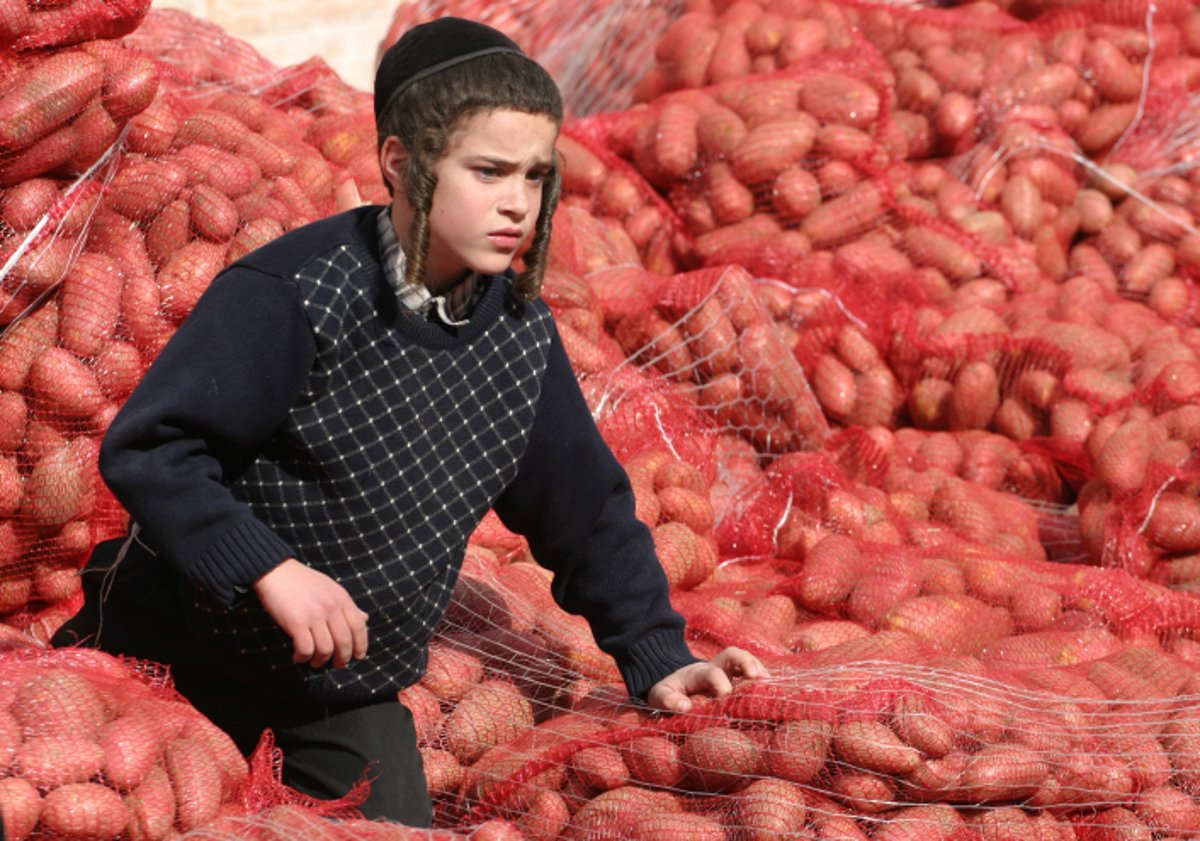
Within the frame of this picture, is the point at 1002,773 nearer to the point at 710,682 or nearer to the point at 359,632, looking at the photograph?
the point at 710,682

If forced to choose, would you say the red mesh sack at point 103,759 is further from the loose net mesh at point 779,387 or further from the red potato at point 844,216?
the red potato at point 844,216

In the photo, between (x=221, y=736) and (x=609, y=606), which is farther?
(x=609, y=606)

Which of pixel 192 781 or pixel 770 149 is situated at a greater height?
pixel 770 149

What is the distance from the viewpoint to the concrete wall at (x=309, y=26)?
19.1ft

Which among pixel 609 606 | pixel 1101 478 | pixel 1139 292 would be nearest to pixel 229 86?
pixel 609 606

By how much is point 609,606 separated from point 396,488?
402 mm

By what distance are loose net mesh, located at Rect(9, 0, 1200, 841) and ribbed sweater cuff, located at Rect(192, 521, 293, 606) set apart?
0.69 ft

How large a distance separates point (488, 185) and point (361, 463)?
0.42 m

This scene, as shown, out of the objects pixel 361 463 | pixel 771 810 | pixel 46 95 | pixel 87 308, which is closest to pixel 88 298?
pixel 87 308

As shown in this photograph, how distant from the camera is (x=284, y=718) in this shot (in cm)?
222

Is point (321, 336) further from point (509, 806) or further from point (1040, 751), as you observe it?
point (1040, 751)

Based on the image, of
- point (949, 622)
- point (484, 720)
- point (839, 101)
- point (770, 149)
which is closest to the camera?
point (484, 720)

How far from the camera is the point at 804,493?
3.33 m

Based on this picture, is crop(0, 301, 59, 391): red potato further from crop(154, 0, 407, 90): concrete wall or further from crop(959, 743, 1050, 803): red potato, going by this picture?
crop(154, 0, 407, 90): concrete wall
